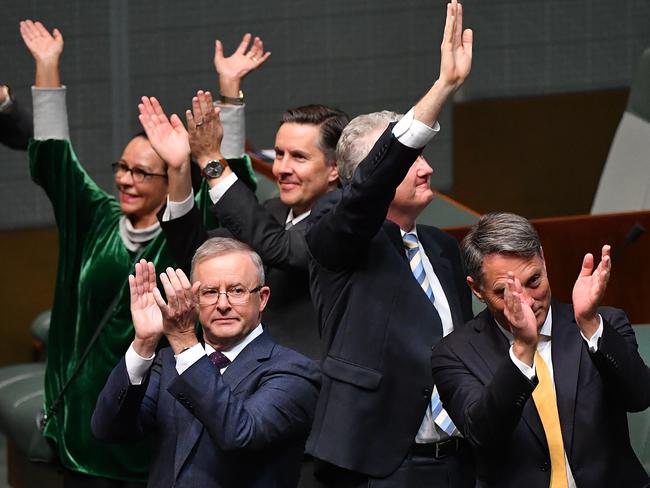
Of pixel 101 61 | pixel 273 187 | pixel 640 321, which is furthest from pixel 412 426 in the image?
pixel 101 61

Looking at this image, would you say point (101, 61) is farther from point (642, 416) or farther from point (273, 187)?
point (642, 416)

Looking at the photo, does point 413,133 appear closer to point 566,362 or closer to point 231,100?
point 566,362

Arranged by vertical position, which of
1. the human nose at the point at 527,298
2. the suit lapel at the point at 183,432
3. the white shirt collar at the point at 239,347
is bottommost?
the suit lapel at the point at 183,432

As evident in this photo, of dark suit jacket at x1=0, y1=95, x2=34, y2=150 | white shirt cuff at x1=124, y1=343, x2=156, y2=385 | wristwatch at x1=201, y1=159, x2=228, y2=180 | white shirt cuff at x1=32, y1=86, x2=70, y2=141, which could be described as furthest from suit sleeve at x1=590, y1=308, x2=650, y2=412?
dark suit jacket at x1=0, y1=95, x2=34, y2=150

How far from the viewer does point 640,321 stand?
4.64 m

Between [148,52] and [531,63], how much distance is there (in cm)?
175

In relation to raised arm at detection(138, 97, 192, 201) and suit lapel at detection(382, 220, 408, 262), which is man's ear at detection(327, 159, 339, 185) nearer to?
raised arm at detection(138, 97, 192, 201)

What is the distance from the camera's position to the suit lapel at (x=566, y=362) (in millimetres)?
2879

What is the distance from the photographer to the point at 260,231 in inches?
137

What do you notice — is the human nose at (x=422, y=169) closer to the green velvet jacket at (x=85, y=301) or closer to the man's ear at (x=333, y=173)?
the man's ear at (x=333, y=173)

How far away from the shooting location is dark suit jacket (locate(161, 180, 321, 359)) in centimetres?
347

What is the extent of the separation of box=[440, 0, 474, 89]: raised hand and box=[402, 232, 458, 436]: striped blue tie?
1.37ft

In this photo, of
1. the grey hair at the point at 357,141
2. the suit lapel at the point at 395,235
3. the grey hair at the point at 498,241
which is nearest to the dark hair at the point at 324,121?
the grey hair at the point at 357,141

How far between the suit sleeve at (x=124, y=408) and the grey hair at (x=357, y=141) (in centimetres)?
60
